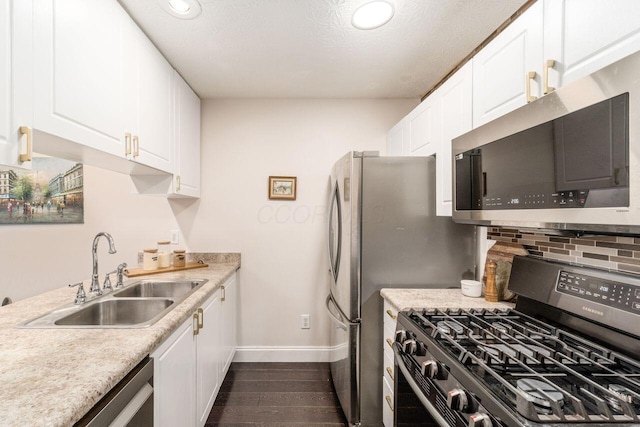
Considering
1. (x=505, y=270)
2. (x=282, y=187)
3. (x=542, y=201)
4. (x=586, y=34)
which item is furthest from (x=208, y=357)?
(x=586, y=34)

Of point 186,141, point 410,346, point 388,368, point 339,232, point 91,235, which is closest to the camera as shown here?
point 410,346

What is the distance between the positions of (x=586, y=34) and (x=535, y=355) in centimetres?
97

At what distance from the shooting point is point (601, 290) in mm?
1022

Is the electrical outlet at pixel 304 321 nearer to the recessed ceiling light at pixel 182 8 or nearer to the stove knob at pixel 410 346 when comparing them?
the stove knob at pixel 410 346

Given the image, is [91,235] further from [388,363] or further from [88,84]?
[388,363]

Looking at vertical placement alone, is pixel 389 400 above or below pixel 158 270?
below

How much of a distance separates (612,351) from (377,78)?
2.03 meters

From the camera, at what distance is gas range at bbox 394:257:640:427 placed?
66 centimetres

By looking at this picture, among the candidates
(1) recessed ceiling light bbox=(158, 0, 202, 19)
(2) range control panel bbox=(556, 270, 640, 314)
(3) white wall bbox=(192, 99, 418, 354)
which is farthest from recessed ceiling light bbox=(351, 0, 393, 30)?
(2) range control panel bbox=(556, 270, 640, 314)

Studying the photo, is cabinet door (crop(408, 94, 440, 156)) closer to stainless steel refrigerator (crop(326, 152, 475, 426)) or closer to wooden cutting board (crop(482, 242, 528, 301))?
stainless steel refrigerator (crop(326, 152, 475, 426))

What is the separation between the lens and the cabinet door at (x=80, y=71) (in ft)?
3.25

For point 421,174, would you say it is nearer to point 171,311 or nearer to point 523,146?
point 523,146

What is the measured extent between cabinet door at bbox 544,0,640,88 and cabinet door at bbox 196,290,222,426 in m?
1.90

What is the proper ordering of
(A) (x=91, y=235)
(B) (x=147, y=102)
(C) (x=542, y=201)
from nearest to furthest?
1. (C) (x=542, y=201)
2. (B) (x=147, y=102)
3. (A) (x=91, y=235)
